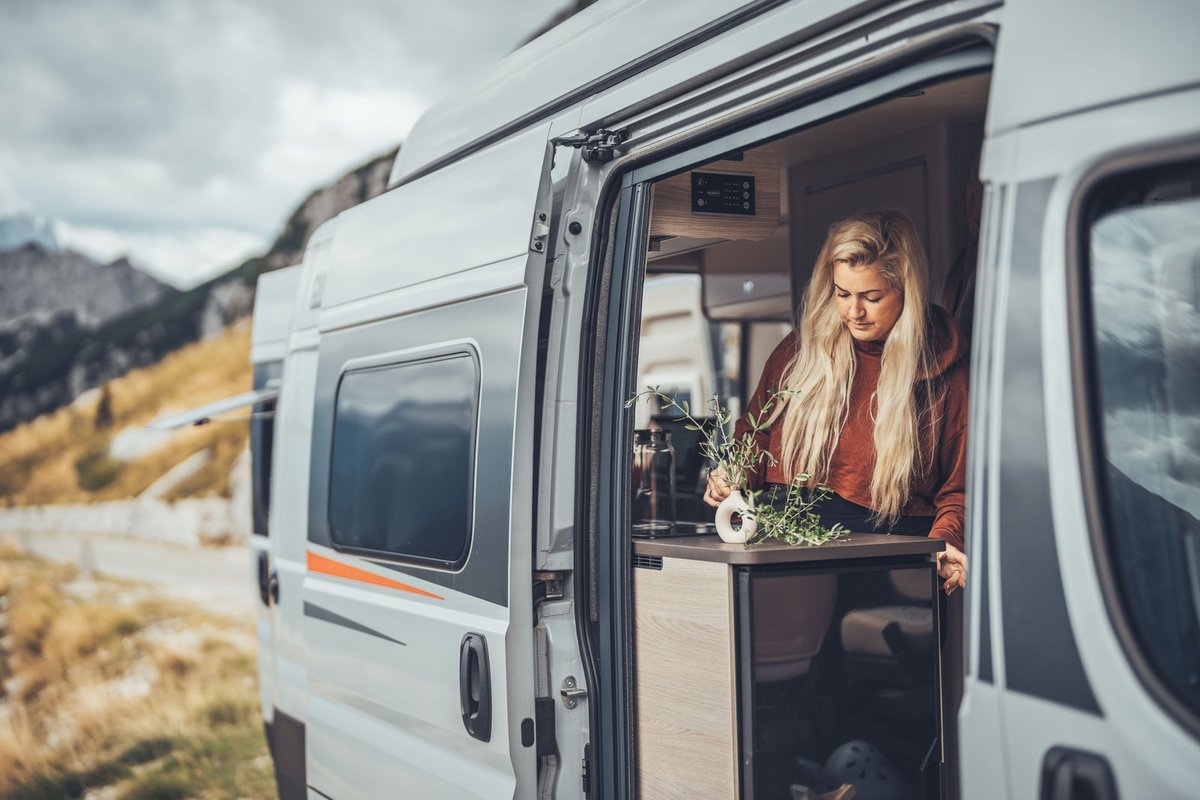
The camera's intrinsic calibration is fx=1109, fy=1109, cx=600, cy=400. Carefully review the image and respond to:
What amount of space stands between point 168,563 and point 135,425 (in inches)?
263

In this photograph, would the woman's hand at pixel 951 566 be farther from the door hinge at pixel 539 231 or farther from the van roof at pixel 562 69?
the van roof at pixel 562 69

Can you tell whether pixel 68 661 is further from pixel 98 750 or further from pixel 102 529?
pixel 102 529

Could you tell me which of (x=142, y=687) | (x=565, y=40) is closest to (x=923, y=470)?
(x=565, y=40)

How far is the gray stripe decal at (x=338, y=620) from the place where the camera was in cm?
334

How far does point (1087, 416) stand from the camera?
1555 millimetres

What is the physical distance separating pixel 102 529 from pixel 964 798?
74.2ft

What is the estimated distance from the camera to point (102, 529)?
21734 mm

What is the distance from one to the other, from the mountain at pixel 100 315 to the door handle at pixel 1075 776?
25.6 m

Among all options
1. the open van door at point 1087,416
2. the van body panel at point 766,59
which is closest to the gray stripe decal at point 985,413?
the open van door at point 1087,416

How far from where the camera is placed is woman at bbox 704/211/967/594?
292 centimetres

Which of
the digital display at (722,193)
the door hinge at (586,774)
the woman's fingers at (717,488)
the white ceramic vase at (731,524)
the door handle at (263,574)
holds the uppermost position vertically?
the digital display at (722,193)

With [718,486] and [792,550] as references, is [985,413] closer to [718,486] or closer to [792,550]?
[792,550]

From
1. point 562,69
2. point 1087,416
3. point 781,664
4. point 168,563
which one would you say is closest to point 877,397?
point 781,664

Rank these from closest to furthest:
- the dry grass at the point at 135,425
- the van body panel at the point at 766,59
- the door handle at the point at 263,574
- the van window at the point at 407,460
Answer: the van body panel at the point at 766,59
the van window at the point at 407,460
the door handle at the point at 263,574
the dry grass at the point at 135,425
